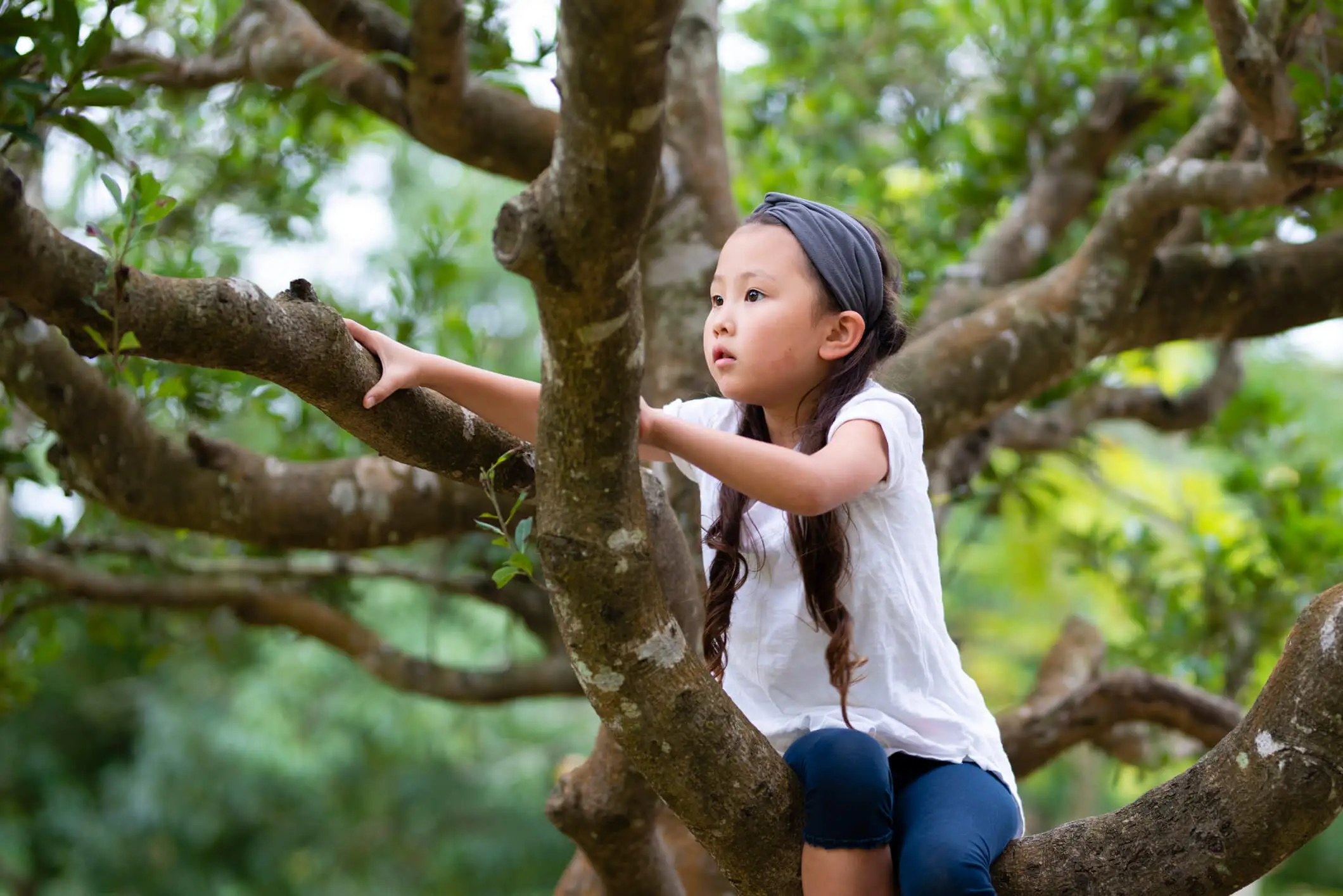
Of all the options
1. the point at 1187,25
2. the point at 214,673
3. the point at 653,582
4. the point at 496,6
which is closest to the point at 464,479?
the point at 653,582

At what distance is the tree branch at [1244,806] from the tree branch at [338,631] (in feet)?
6.27

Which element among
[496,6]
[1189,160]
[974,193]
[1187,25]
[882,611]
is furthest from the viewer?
[974,193]

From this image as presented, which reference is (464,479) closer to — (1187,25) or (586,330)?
(586,330)

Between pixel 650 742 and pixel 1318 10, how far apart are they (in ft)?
5.38

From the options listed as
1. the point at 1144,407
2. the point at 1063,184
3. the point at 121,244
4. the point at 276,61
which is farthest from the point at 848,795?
the point at 1144,407

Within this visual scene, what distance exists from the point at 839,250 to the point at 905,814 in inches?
24.2

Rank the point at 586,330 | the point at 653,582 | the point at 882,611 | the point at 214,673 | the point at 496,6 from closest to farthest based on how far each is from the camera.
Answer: the point at 586,330
the point at 653,582
the point at 882,611
the point at 496,6
the point at 214,673

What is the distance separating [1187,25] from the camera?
2920mm

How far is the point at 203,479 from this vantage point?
2.08 m

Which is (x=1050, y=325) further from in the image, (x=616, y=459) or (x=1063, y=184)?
(x=616, y=459)

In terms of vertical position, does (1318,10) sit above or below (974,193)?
below

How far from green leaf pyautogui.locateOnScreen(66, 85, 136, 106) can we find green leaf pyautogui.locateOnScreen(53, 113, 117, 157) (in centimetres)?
2

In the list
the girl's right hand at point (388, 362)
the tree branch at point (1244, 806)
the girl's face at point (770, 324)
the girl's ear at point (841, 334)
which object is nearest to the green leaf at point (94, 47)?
the girl's right hand at point (388, 362)

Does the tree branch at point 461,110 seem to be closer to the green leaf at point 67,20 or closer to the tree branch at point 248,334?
the green leaf at point 67,20
